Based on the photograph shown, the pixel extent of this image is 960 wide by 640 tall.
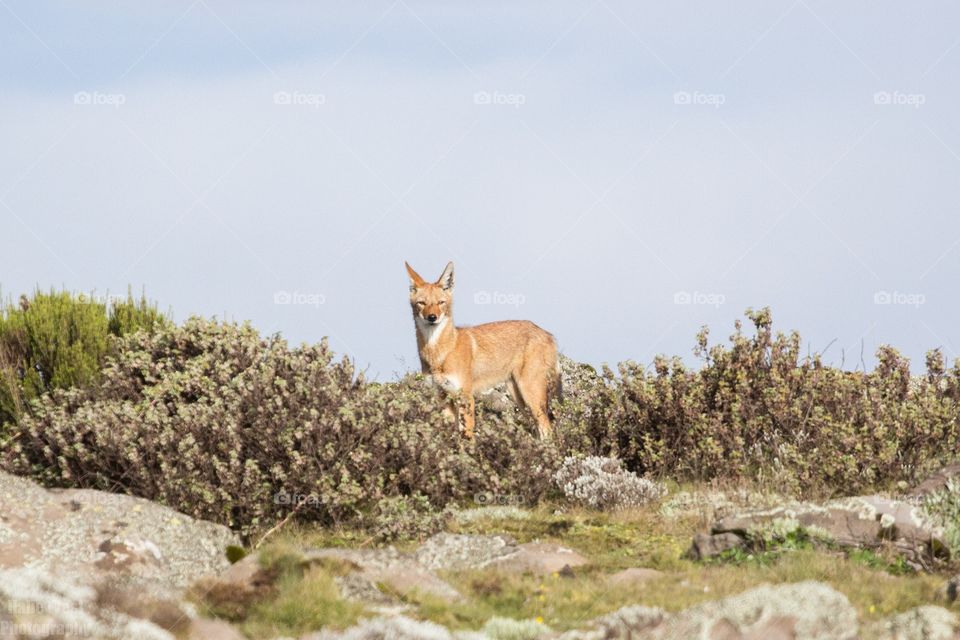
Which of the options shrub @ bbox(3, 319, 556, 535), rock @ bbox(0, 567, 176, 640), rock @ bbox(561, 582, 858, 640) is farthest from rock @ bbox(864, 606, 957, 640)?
shrub @ bbox(3, 319, 556, 535)

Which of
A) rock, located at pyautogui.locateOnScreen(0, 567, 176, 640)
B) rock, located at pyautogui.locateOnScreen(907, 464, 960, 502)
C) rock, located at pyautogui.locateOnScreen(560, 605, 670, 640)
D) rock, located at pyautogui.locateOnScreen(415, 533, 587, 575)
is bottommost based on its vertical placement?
rock, located at pyautogui.locateOnScreen(560, 605, 670, 640)

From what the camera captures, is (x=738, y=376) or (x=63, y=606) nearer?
(x=63, y=606)

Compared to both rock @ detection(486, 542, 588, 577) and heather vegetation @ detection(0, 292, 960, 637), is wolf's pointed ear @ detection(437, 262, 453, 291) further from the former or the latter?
rock @ detection(486, 542, 588, 577)

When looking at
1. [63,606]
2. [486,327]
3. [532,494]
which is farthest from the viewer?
[486,327]

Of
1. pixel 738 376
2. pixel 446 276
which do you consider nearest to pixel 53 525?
pixel 446 276

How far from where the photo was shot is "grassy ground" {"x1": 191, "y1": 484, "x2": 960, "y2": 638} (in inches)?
295

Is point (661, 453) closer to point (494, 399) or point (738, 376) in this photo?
point (738, 376)

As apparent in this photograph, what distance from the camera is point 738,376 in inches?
571

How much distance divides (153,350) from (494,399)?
26.1 ft

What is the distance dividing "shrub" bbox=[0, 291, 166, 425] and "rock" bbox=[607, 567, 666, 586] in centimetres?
849

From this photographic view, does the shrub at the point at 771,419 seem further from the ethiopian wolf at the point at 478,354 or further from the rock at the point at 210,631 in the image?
the rock at the point at 210,631

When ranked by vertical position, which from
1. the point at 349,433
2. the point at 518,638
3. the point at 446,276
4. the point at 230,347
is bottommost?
the point at 518,638

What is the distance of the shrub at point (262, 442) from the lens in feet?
40.1

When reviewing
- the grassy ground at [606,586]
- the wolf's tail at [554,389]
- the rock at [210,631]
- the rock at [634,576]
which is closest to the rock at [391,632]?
the grassy ground at [606,586]
